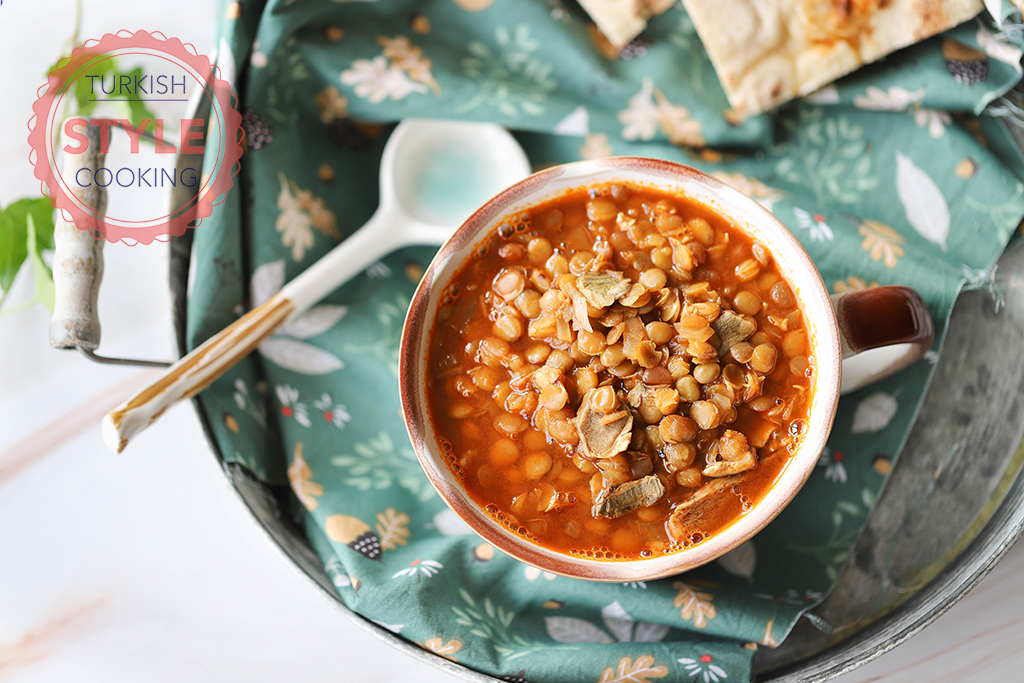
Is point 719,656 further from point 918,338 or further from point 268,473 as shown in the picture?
point 268,473

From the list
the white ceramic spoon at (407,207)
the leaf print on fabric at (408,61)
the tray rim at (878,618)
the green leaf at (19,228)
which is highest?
the green leaf at (19,228)

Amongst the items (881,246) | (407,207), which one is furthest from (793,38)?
(407,207)

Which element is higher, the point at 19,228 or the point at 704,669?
the point at 19,228

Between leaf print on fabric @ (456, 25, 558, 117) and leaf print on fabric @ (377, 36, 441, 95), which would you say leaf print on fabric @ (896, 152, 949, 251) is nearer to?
leaf print on fabric @ (456, 25, 558, 117)

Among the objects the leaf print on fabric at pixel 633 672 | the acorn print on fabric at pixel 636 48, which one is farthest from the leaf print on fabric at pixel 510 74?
the leaf print on fabric at pixel 633 672

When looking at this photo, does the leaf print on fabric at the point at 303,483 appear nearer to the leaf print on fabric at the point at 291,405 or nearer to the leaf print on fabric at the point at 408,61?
the leaf print on fabric at the point at 291,405

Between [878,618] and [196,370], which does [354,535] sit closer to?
[196,370]
